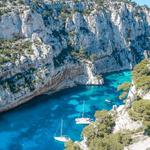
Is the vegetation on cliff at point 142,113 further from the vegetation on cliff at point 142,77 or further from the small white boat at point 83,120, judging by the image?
the small white boat at point 83,120

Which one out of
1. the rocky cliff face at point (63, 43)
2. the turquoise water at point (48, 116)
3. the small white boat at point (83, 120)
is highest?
the rocky cliff face at point (63, 43)

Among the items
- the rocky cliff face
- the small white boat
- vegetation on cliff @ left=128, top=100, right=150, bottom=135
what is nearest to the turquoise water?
the small white boat

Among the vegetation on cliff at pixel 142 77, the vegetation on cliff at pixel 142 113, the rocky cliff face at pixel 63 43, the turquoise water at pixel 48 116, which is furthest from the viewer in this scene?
the rocky cliff face at pixel 63 43

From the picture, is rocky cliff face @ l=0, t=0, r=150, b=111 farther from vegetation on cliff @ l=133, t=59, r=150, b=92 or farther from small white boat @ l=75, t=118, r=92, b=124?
vegetation on cliff @ l=133, t=59, r=150, b=92

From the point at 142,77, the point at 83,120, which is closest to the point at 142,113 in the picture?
the point at 142,77

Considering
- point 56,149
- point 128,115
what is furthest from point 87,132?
point 56,149

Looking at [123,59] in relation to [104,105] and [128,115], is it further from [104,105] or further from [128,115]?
[128,115]

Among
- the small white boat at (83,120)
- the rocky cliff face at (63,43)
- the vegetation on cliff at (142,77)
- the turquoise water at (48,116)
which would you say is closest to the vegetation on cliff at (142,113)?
the vegetation on cliff at (142,77)
